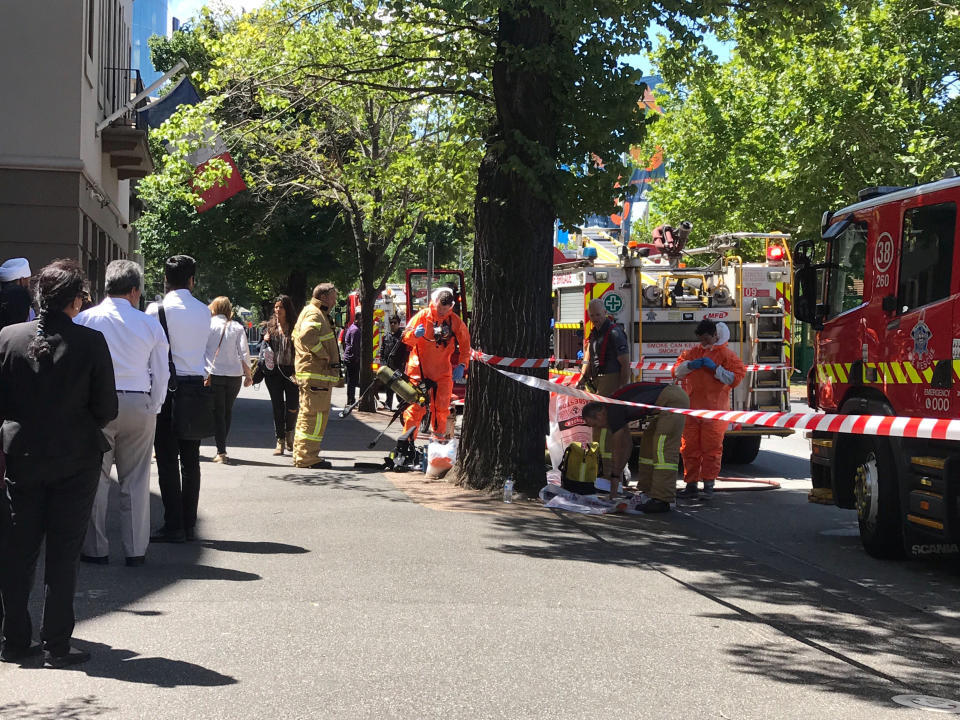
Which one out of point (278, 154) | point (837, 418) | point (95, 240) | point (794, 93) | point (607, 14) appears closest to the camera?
point (837, 418)

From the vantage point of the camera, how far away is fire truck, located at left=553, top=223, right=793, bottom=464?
1470 centimetres

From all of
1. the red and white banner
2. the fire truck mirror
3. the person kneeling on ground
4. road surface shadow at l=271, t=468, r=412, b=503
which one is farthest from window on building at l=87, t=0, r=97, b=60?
the red and white banner

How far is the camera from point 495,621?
21.9 ft

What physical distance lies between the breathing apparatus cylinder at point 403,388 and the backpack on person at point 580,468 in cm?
275

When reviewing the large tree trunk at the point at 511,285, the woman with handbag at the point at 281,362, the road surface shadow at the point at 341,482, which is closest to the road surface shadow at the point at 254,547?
the road surface shadow at the point at 341,482

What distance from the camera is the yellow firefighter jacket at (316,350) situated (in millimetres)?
13291

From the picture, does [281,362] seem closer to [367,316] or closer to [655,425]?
[655,425]

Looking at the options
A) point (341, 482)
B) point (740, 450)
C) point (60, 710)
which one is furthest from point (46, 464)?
point (740, 450)

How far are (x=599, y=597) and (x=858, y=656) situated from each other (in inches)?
64.0

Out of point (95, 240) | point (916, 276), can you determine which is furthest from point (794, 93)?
point (916, 276)

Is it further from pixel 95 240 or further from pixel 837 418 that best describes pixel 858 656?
pixel 95 240

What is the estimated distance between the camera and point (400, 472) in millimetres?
13664

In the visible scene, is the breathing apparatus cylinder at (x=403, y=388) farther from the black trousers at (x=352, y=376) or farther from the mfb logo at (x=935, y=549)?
the black trousers at (x=352, y=376)

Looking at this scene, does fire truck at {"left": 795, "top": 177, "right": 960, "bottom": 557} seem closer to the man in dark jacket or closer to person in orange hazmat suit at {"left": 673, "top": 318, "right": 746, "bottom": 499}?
person in orange hazmat suit at {"left": 673, "top": 318, "right": 746, "bottom": 499}
